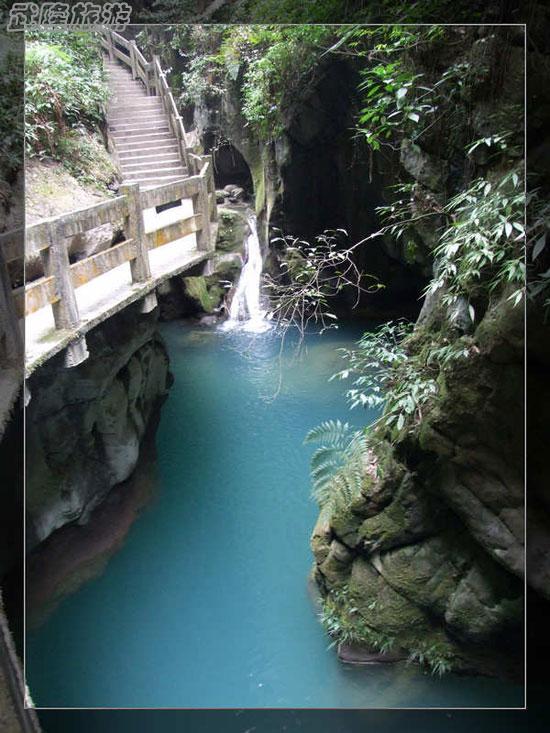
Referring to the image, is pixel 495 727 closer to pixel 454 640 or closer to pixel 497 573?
pixel 454 640

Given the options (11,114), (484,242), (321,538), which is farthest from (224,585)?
(11,114)

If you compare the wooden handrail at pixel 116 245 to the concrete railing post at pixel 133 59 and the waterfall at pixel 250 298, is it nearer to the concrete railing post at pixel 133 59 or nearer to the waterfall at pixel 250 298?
the concrete railing post at pixel 133 59

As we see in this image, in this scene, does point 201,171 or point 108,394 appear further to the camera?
point 108,394

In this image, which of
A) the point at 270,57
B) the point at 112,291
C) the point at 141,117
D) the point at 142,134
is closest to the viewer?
the point at 270,57

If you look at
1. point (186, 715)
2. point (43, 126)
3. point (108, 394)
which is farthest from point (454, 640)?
point (43, 126)

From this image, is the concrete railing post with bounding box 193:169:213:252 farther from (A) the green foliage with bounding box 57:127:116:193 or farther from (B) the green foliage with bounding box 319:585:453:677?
(B) the green foliage with bounding box 319:585:453:677

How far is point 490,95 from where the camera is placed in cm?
334

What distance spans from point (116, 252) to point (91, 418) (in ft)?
4.54

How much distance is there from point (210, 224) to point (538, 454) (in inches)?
111

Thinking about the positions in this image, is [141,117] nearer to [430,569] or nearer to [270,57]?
[270,57]

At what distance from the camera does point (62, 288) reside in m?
4.15

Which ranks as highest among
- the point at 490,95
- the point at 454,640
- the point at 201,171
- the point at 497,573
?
the point at 490,95

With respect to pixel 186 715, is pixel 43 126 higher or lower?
higher

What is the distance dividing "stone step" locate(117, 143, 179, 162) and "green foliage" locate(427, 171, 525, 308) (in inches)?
73.1
